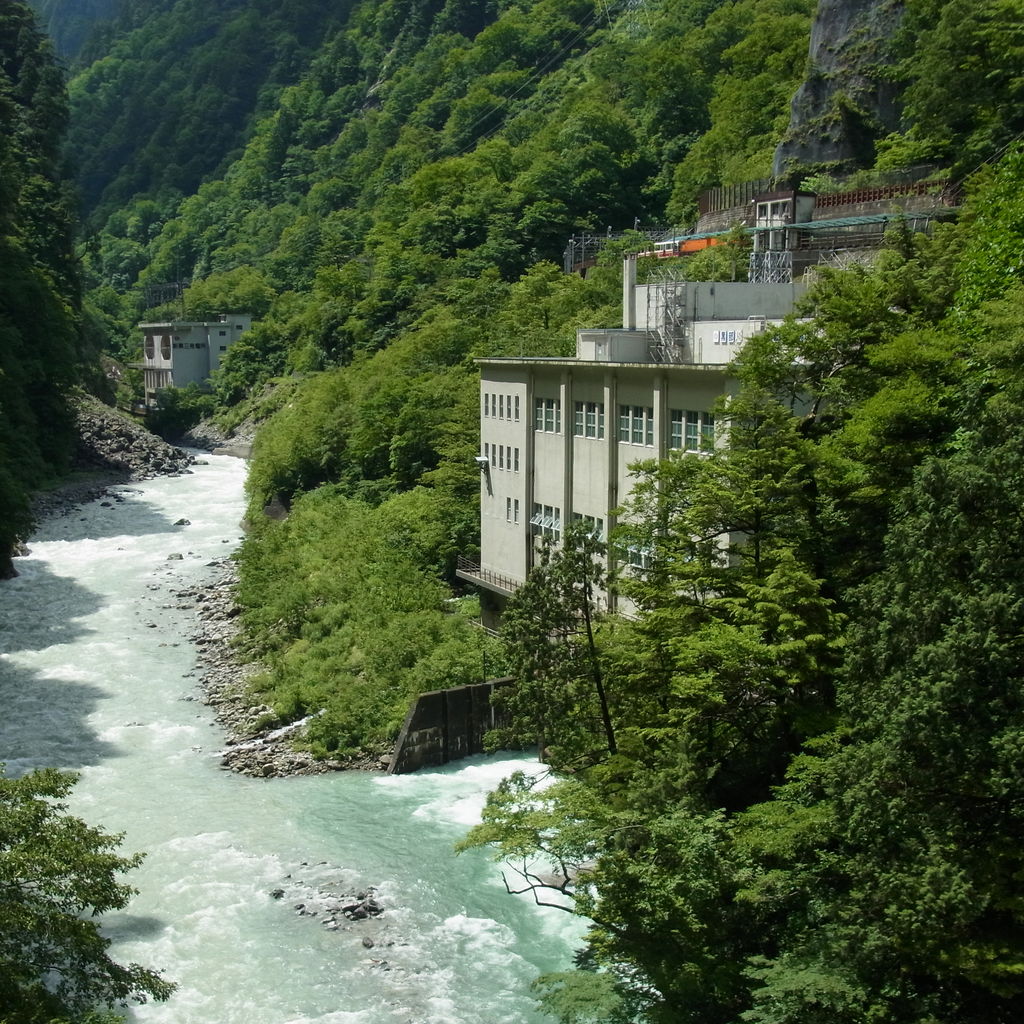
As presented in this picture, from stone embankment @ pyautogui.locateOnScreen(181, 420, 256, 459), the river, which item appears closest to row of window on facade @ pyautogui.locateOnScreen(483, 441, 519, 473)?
the river

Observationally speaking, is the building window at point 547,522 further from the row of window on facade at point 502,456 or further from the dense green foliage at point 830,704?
the dense green foliage at point 830,704

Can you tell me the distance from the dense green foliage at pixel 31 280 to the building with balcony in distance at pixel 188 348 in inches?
856

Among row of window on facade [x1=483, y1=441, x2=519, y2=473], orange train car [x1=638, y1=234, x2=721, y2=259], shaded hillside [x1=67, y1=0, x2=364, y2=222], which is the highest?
shaded hillside [x1=67, y1=0, x2=364, y2=222]

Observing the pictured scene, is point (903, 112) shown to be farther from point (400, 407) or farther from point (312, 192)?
point (312, 192)

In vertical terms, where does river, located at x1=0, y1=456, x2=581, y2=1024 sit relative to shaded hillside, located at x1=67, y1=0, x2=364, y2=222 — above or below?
below

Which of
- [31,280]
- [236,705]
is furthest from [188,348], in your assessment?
[236,705]

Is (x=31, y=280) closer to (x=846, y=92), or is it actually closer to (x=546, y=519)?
(x=846, y=92)

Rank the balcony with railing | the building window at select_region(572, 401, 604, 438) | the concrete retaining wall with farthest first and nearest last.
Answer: the balcony with railing → the building window at select_region(572, 401, 604, 438) → the concrete retaining wall

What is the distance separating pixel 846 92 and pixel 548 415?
2886 centimetres

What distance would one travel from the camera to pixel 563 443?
33281mm

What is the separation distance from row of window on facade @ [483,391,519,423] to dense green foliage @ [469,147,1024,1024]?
1175 cm

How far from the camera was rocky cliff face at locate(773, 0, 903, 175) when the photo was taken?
178 feet

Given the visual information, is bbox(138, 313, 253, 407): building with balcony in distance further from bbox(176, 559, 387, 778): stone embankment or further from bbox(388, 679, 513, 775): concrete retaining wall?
bbox(388, 679, 513, 775): concrete retaining wall

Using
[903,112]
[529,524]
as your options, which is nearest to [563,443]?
[529,524]
